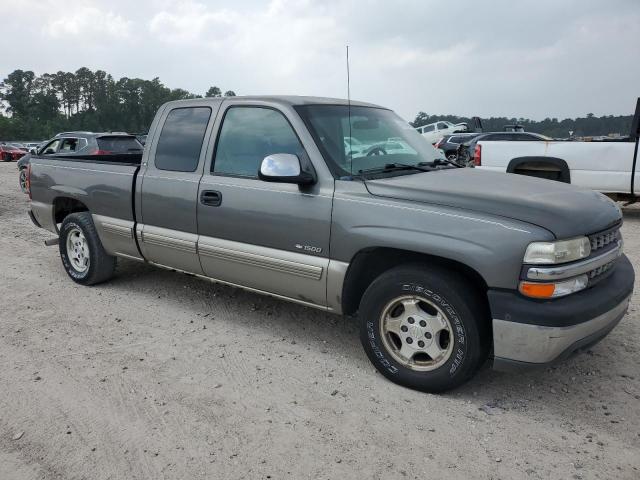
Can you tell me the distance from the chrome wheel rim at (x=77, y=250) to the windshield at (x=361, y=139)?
289 cm

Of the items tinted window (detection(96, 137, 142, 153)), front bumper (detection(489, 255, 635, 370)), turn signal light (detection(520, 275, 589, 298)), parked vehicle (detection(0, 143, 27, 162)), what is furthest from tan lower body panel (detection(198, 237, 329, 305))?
parked vehicle (detection(0, 143, 27, 162))

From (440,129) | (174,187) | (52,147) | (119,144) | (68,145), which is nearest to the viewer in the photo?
(174,187)

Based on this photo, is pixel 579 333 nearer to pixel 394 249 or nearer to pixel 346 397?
pixel 394 249

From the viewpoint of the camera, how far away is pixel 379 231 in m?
3.31

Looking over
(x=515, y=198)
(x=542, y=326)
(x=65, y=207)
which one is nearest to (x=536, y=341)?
(x=542, y=326)

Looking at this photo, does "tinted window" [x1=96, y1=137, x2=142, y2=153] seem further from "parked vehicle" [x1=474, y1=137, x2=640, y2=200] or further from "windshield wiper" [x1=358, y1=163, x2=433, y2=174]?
"windshield wiper" [x1=358, y1=163, x2=433, y2=174]

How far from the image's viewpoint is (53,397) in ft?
10.8

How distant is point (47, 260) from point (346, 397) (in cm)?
484

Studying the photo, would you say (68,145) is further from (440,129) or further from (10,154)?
(440,129)

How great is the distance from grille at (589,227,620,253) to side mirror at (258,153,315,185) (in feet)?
5.73

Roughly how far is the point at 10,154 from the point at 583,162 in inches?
1338

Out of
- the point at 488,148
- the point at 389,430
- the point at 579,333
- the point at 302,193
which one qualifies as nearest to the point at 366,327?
the point at 389,430

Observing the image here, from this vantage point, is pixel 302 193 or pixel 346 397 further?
pixel 302 193

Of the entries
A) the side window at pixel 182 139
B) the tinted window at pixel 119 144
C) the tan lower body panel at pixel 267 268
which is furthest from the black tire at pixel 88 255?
the tinted window at pixel 119 144
